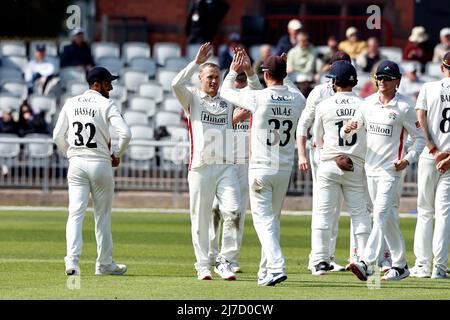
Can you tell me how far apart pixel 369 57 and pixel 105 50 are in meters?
6.23

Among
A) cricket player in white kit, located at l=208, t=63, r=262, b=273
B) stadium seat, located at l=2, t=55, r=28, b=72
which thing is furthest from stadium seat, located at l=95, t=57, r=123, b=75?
cricket player in white kit, located at l=208, t=63, r=262, b=273

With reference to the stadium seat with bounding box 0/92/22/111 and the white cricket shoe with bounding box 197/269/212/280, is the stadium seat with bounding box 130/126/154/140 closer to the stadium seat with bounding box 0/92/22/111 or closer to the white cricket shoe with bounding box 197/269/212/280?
the stadium seat with bounding box 0/92/22/111

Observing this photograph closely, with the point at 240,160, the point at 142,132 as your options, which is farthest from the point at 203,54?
the point at 142,132

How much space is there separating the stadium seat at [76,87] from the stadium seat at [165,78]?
1.80 m

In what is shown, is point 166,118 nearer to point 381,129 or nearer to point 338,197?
point 338,197

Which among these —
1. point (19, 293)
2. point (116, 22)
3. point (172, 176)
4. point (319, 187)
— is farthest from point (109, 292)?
point (116, 22)

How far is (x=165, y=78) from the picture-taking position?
1241 inches

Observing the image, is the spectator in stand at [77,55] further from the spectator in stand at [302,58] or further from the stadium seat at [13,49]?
the spectator in stand at [302,58]

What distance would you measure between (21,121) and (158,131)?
2762 mm

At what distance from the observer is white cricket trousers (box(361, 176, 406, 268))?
14.9m

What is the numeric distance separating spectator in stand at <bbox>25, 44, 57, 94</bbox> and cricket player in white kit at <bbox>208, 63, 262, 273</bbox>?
559 inches

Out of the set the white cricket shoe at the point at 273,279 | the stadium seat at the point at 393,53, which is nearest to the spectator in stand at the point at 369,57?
the stadium seat at the point at 393,53

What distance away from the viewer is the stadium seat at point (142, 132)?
96.0ft

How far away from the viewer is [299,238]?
21.5 meters
